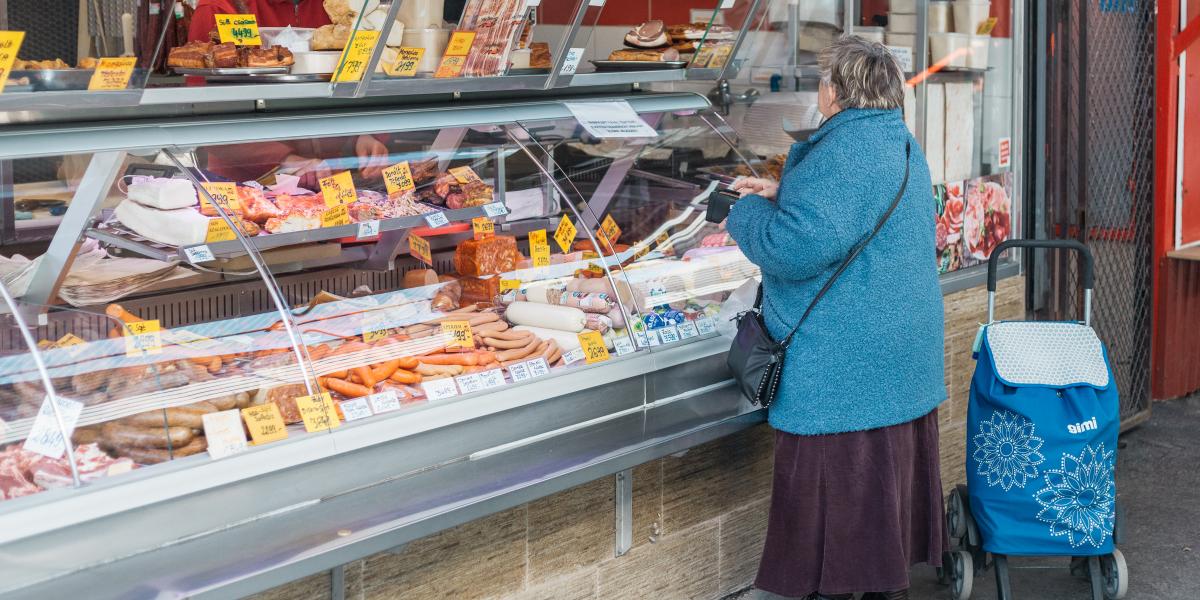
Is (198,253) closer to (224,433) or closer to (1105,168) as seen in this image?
(224,433)

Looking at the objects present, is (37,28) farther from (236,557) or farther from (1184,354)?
(1184,354)

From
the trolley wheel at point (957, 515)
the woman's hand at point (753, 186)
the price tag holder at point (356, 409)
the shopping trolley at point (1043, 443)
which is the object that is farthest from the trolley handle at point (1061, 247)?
the price tag holder at point (356, 409)

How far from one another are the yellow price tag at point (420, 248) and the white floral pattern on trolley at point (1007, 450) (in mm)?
1853

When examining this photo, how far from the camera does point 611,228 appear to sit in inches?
153

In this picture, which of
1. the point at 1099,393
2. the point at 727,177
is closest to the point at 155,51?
the point at 727,177

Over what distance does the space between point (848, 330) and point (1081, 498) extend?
3.52 ft

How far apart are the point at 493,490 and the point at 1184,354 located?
5152 millimetres

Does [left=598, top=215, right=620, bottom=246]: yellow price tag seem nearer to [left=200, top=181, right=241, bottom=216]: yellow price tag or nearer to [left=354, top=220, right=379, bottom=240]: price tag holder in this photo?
[left=354, top=220, right=379, bottom=240]: price tag holder

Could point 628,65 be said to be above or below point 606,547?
above

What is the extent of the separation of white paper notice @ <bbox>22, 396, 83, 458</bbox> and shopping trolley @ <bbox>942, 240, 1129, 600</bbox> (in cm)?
270

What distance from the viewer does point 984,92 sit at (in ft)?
17.2

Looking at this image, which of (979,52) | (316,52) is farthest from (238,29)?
(979,52)

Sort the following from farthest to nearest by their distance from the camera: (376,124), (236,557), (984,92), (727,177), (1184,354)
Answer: (1184,354)
(984,92)
(727,177)
(376,124)
(236,557)

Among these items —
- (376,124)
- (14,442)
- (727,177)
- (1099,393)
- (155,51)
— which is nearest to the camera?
(14,442)
